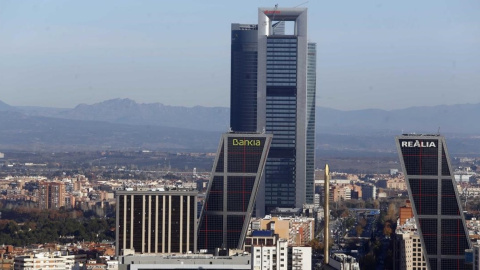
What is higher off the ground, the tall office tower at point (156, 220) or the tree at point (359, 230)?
the tall office tower at point (156, 220)

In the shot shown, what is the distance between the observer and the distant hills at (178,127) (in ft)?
420

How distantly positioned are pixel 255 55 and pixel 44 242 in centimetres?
2153

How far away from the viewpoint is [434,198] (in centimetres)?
5541

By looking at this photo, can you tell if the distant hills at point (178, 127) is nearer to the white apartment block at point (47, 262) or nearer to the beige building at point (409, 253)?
the beige building at point (409, 253)

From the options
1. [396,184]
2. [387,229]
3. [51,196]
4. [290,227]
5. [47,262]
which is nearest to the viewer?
[47,262]

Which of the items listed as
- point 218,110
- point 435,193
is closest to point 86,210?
point 435,193

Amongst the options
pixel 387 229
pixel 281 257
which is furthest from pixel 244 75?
pixel 281 257

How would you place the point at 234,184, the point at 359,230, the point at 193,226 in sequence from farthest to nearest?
1. the point at 359,230
2. the point at 234,184
3. the point at 193,226

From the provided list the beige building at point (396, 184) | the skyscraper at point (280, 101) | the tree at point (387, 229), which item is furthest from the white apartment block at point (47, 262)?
the beige building at point (396, 184)

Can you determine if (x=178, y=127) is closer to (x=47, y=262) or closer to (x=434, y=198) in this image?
(x=434, y=198)

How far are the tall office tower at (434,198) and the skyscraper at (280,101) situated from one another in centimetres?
2735

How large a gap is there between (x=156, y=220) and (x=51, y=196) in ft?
157

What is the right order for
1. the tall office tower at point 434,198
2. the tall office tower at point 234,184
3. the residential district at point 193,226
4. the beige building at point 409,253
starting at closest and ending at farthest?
1. the residential district at point 193,226
2. the tall office tower at point 434,198
3. the tall office tower at point 234,184
4. the beige building at point 409,253

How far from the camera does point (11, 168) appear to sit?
132m
